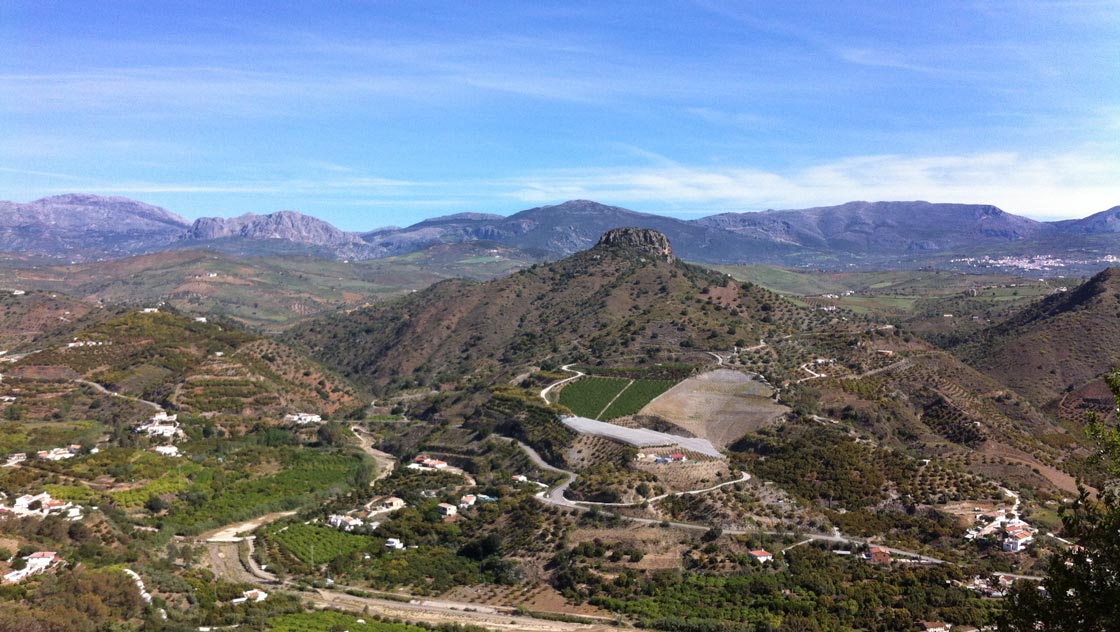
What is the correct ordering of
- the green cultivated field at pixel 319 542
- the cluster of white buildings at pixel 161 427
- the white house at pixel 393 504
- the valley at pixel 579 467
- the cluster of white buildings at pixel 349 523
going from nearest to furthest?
the valley at pixel 579 467, the green cultivated field at pixel 319 542, the cluster of white buildings at pixel 349 523, the white house at pixel 393 504, the cluster of white buildings at pixel 161 427

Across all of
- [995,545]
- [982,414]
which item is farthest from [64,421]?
[982,414]

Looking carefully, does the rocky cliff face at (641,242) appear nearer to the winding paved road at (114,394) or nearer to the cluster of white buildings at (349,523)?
the winding paved road at (114,394)

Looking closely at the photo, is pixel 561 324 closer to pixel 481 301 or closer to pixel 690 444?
pixel 481 301

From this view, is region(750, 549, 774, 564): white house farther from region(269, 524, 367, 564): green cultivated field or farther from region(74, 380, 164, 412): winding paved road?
region(74, 380, 164, 412): winding paved road

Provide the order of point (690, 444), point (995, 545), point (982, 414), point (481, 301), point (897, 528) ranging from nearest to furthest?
point (995, 545), point (897, 528), point (690, 444), point (982, 414), point (481, 301)

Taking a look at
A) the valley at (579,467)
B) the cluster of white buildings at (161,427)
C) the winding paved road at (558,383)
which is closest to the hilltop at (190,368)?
the valley at (579,467)

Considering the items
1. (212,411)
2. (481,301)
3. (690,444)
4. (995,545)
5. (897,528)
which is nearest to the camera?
(995,545)

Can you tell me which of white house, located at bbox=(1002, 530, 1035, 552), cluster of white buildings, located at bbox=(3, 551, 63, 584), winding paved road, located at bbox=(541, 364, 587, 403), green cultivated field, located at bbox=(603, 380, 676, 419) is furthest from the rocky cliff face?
cluster of white buildings, located at bbox=(3, 551, 63, 584)
